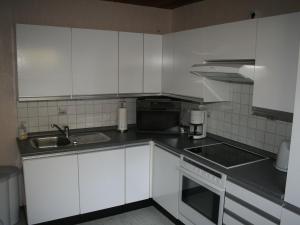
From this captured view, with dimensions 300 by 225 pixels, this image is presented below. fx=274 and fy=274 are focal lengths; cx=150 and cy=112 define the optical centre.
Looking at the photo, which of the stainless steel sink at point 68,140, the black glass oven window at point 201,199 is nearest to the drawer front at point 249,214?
the black glass oven window at point 201,199

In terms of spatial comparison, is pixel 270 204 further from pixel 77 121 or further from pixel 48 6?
pixel 48 6

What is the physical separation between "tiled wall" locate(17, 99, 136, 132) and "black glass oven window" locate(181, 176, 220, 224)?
1.31m

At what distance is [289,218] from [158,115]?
1.84 metres

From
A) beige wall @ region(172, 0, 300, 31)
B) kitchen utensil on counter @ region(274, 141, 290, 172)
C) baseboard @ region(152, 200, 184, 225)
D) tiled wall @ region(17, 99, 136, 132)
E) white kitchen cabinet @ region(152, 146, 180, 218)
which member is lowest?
baseboard @ region(152, 200, 184, 225)

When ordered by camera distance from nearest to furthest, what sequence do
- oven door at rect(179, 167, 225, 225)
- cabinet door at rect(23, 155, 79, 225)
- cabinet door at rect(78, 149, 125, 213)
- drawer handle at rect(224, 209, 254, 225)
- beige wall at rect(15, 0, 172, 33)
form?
drawer handle at rect(224, 209, 254, 225), oven door at rect(179, 167, 225, 225), cabinet door at rect(23, 155, 79, 225), cabinet door at rect(78, 149, 125, 213), beige wall at rect(15, 0, 172, 33)

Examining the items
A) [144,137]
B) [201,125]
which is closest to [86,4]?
[144,137]

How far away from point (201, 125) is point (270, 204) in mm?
1328

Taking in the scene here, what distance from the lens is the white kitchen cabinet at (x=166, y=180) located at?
9.08ft

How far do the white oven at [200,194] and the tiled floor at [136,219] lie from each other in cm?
37

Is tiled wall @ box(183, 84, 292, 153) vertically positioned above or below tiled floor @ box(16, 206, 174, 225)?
above

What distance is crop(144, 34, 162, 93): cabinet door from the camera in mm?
3223

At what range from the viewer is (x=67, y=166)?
266 cm

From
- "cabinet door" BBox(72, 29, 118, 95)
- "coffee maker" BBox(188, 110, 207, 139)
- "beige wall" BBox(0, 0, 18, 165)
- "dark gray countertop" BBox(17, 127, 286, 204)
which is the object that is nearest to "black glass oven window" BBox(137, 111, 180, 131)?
"dark gray countertop" BBox(17, 127, 286, 204)

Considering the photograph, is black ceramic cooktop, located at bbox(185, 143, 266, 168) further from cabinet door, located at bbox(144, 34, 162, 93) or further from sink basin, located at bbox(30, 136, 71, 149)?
sink basin, located at bbox(30, 136, 71, 149)
